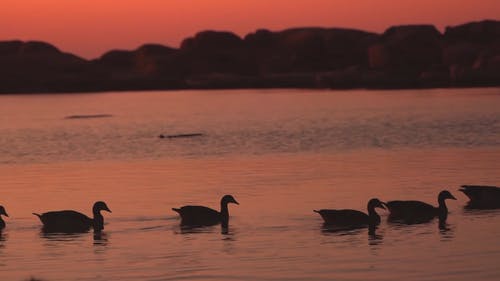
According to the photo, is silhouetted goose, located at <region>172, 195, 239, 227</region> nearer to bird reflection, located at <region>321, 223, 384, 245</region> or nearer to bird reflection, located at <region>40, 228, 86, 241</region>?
bird reflection, located at <region>40, 228, 86, 241</region>

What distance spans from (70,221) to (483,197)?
891 centimetres

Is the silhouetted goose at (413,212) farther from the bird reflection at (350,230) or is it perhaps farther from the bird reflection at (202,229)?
the bird reflection at (202,229)

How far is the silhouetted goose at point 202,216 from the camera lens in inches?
1038

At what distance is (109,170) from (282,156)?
7.73 metres

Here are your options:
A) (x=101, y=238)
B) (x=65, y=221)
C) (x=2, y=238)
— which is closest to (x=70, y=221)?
(x=65, y=221)

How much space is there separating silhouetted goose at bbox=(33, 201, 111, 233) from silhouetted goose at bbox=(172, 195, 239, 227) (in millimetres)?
1635

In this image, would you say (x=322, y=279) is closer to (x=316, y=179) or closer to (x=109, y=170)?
(x=316, y=179)

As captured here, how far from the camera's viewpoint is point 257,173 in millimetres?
38250

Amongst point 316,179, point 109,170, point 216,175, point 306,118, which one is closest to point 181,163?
point 109,170

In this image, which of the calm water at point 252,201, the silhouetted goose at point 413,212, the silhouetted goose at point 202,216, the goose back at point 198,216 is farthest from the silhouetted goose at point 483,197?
the goose back at point 198,216

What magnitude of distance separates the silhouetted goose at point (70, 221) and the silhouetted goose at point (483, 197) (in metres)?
8.16

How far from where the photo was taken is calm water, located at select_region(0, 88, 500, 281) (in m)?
20.9

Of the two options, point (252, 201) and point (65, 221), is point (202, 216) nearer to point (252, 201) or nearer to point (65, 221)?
point (65, 221)

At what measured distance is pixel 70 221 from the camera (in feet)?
85.0
